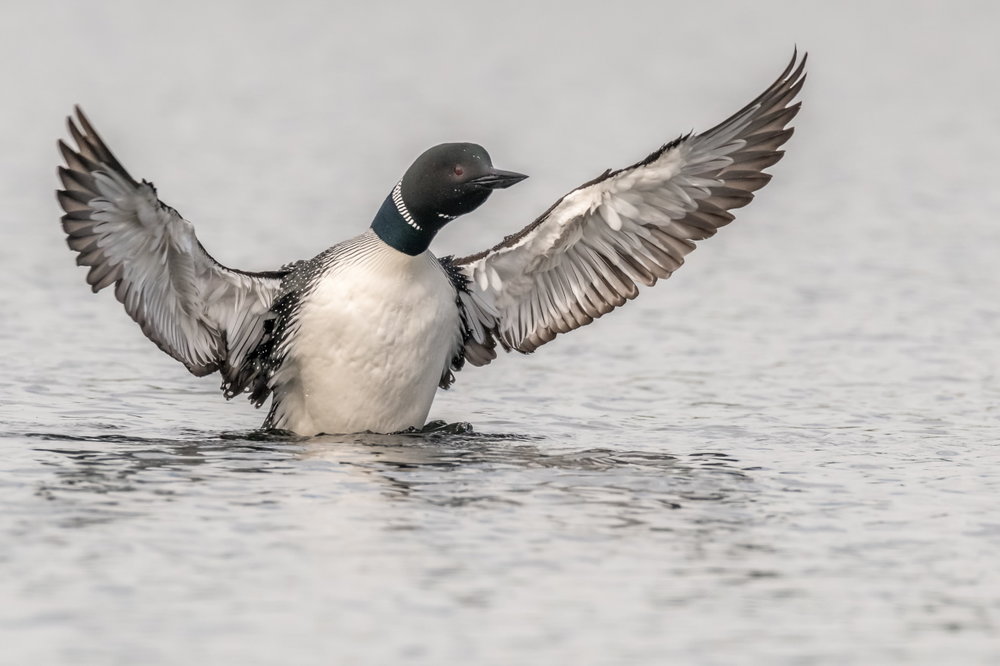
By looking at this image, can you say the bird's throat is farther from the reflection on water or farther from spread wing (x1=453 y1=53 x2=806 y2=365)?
the reflection on water

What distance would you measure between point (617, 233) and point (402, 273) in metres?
1.38

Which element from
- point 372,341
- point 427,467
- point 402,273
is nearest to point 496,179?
point 402,273

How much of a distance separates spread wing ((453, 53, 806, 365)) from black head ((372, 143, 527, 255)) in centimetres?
64

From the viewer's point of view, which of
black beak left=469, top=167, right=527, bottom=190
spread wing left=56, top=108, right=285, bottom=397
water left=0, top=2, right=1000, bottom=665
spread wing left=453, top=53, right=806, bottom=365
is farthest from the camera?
spread wing left=453, top=53, right=806, bottom=365

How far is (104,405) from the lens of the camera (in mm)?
11094

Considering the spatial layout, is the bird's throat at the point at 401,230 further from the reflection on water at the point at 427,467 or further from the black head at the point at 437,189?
the reflection on water at the point at 427,467

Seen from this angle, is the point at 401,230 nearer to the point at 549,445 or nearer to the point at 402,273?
the point at 402,273

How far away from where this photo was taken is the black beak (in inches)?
379

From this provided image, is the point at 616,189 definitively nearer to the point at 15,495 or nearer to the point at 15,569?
the point at 15,495

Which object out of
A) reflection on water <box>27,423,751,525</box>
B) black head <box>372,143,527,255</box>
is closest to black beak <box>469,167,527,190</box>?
black head <box>372,143,527,255</box>

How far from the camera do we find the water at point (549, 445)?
6.65 meters

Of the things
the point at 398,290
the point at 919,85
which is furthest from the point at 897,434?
the point at 919,85

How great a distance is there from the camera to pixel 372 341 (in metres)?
9.84

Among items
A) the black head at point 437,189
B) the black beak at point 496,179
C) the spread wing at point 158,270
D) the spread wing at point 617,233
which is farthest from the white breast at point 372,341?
the spread wing at point 617,233
